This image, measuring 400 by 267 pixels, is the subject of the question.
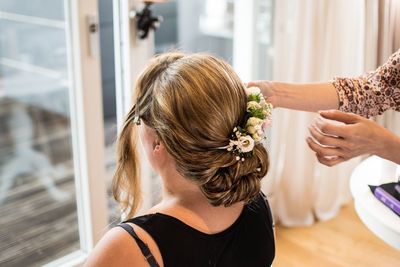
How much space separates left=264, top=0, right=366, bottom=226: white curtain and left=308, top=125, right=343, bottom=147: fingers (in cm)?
135

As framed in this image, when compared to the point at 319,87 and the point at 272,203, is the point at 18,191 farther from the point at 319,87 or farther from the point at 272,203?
the point at 319,87

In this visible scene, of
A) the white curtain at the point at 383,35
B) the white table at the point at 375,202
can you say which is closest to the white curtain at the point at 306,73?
the white curtain at the point at 383,35

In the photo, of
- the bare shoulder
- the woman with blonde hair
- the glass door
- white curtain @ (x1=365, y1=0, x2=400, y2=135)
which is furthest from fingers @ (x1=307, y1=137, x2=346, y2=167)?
white curtain @ (x1=365, y1=0, x2=400, y2=135)

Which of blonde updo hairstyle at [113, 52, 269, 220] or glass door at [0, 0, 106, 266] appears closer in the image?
blonde updo hairstyle at [113, 52, 269, 220]

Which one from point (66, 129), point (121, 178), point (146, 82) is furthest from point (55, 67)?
point (146, 82)

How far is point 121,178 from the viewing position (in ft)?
4.16

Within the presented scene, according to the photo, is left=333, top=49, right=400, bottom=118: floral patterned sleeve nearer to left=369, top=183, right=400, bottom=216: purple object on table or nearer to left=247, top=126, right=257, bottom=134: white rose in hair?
left=369, top=183, right=400, bottom=216: purple object on table

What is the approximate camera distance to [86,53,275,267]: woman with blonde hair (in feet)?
3.17

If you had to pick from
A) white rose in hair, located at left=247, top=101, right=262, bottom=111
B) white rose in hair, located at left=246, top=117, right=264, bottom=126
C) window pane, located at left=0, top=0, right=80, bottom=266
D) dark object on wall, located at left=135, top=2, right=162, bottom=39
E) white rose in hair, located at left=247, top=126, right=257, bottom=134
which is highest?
dark object on wall, located at left=135, top=2, right=162, bottom=39

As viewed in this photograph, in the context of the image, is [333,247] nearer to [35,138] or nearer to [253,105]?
[35,138]

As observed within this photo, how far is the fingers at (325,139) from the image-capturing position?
128cm

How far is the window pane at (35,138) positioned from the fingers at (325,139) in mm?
1104

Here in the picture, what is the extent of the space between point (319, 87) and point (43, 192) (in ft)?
5.09

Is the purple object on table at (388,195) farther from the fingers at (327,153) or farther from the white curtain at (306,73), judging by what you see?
the white curtain at (306,73)
